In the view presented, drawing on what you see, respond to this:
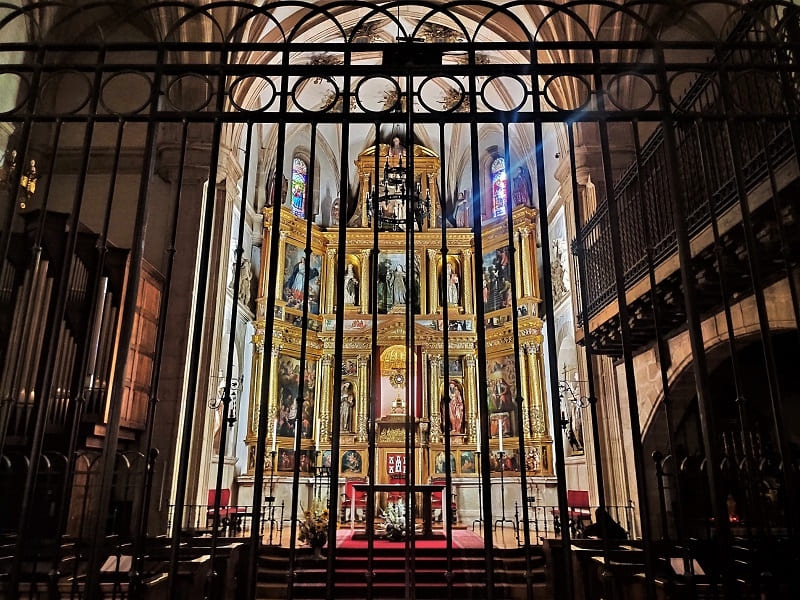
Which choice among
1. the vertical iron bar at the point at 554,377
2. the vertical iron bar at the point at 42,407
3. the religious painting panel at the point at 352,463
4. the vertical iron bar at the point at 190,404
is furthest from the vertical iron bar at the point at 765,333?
the religious painting panel at the point at 352,463

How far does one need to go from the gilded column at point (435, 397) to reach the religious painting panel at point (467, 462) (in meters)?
0.78

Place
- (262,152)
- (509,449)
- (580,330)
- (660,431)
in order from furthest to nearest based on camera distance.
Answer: (262,152)
(509,449)
(580,330)
(660,431)

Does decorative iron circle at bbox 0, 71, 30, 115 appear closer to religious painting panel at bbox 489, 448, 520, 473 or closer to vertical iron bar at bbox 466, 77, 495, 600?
vertical iron bar at bbox 466, 77, 495, 600

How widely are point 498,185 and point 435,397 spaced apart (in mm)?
6558

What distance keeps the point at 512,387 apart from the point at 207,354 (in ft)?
29.0

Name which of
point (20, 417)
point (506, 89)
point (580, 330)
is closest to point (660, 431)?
point (580, 330)

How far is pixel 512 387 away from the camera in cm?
1585

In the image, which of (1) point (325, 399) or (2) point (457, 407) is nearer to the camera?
(1) point (325, 399)

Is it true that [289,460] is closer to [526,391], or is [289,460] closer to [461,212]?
[526,391]

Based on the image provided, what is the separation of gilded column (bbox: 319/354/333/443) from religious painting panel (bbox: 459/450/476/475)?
348 cm

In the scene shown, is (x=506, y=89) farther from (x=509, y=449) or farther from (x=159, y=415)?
(x=159, y=415)

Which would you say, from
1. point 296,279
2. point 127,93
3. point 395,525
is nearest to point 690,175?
point 395,525

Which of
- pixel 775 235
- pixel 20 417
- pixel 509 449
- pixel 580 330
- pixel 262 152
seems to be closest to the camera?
pixel 775 235

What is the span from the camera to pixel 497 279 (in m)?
16.8
